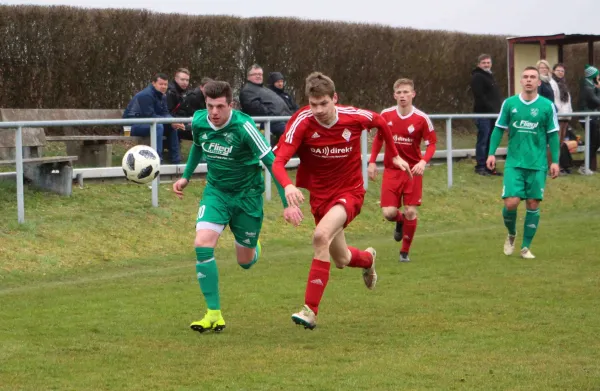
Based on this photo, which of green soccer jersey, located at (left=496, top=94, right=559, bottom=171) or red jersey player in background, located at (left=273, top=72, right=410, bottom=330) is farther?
green soccer jersey, located at (left=496, top=94, right=559, bottom=171)

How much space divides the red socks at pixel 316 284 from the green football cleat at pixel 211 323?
25.0 inches

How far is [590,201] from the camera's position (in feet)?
62.2

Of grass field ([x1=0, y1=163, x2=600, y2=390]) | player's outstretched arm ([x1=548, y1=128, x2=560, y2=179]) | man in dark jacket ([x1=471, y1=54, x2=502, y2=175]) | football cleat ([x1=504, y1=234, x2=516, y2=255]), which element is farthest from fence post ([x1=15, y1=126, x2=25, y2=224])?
man in dark jacket ([x1=471, y1=54, x2=502, y2=175])

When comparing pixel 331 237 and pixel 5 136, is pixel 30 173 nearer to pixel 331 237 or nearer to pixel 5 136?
pixel 5 136

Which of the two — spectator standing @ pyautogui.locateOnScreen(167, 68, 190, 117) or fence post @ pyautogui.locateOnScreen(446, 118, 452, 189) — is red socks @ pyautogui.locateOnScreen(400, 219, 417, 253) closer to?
spectator standing @ pyautogui.locateOnScreen(167, 68, 190, 117)

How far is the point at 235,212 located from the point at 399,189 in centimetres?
422

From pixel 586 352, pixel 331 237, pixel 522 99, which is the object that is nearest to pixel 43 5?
pixel 522 99

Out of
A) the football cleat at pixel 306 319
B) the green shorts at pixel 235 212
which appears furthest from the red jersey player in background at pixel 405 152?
the football cleat at pixel 306 319

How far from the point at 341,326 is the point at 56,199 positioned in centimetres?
644

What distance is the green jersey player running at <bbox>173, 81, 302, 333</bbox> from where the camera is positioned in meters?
8.07

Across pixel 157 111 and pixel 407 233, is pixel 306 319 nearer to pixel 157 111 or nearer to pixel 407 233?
pixel 407 233

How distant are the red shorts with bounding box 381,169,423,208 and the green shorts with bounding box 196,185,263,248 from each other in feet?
13.1

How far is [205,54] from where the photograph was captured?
2006 cm

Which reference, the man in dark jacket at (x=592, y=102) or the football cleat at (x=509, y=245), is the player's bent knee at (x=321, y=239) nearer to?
the football cleat at (x=509, y=245)
